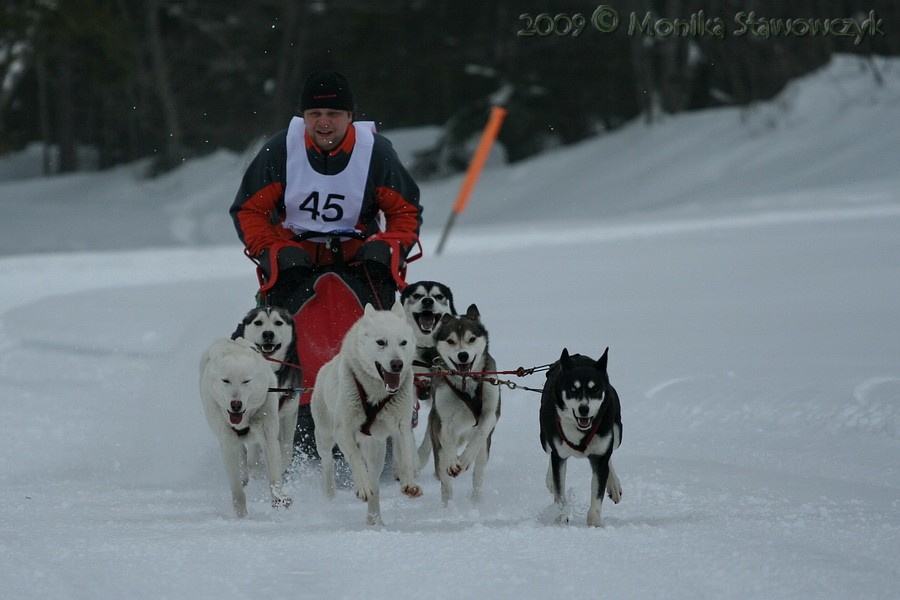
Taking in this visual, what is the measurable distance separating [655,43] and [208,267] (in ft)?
47.0

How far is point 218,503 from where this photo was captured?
16.3 feet

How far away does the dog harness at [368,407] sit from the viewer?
444 cm

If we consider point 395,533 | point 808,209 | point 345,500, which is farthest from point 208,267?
point 395,533

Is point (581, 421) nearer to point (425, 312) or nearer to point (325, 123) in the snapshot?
point (425, 312)

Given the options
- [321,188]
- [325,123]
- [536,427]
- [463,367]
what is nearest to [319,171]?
[321,188]

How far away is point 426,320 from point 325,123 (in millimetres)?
957

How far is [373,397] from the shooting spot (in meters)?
4.44

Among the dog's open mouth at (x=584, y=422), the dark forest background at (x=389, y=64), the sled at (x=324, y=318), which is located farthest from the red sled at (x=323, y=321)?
the dark forest background at (x=389, y=64)

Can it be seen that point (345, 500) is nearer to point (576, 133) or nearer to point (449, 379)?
point (449, 379)

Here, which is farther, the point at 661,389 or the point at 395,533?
the point at 661,389

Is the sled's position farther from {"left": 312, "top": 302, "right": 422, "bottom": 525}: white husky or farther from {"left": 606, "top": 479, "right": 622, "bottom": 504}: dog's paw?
{"left": 606, "top": 479, "right": 622, "bottom": 504}: dog's paw

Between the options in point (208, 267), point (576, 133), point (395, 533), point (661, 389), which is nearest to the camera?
point (395, 533)

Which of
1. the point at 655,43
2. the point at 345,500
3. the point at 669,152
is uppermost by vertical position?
the point at 655,43

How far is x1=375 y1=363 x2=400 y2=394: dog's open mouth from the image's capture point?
168 inches
